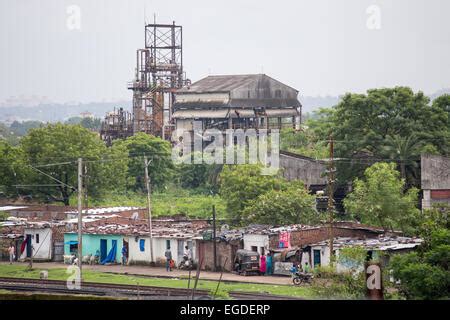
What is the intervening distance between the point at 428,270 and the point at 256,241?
41.0 ft

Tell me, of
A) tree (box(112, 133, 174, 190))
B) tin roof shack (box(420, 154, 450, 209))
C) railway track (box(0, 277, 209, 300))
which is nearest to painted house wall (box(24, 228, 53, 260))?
railway track (box(0, 277, 209, 300))

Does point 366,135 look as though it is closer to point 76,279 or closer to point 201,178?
point 201,178

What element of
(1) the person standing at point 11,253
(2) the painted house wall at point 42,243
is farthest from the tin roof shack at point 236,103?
(1) the person standing at point 11,253

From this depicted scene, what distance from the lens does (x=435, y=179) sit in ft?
171

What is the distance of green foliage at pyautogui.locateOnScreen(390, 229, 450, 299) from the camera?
29.3 m

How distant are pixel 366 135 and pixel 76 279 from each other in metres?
23.7

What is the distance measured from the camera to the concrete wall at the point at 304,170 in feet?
202

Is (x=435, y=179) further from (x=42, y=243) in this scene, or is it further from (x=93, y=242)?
(x=42, y=243)

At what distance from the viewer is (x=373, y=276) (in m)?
26.6

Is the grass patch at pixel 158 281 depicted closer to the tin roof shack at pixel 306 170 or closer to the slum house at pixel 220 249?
the slum house at pixel 220 249

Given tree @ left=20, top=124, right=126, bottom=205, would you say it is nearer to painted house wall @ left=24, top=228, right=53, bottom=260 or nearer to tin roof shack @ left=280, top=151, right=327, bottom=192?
tin roof shack @ left=280, top=151, right=327, bottom=192

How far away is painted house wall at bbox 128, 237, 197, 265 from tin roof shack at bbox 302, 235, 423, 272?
519 cm
